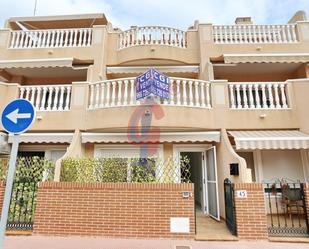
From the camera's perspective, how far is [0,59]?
51.7ft

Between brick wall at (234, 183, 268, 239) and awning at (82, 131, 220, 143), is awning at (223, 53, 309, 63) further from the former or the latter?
brick wall at (234, 183, 268, 239)

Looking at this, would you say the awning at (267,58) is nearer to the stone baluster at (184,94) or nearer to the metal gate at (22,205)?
the stone baluster at (184,94)

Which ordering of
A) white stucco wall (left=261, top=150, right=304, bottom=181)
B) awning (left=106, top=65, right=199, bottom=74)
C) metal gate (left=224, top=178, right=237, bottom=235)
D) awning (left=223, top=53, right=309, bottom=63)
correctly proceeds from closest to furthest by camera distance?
metal gate (left=224, top=178, right=237, bottom=235) → white stucco wall (left=261, top=150, right=304, bottom=181) → awning (left=223, top=53, right=309, bottom=63) → awning (left=106, top=65, right=199, bottom=74)

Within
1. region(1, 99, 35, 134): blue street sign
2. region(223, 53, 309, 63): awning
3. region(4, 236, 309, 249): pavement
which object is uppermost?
region(223, 53, 309, 63): awning

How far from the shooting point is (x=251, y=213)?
810cm

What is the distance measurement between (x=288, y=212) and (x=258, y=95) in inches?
244

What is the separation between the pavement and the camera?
720cm

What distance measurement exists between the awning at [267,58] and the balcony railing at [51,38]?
9.99 metres

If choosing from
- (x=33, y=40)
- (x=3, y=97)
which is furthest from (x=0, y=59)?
(x=3, y=97)

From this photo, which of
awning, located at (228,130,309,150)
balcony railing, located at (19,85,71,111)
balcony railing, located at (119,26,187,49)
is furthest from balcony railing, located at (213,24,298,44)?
balcony railing, located at (19,85,71,111)

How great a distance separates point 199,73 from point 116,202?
35.2ft

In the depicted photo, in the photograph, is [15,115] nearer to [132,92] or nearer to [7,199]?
[7,199]

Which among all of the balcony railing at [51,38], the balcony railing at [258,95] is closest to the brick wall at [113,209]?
the balcony railing at [258,95]

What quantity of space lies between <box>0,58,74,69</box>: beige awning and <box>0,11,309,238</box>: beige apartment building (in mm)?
67
